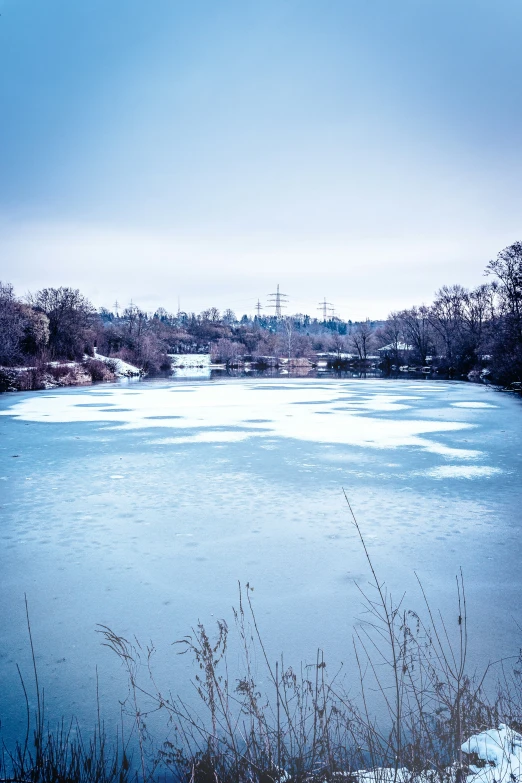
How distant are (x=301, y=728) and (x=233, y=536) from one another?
2.45 m

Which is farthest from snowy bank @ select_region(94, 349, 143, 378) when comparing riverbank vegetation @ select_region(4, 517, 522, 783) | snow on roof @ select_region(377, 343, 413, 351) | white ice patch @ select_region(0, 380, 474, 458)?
riverbank vegetation @ select_region(4, 517, 522, 783)

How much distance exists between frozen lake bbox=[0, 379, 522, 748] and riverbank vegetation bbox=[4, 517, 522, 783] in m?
0.14

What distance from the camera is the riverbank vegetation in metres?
1.92

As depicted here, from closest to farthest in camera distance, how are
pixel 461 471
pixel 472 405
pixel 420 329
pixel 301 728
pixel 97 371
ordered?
1. pixel 301 728
2. pixel 461 471
3. pixel 472 405
4. pixel 97 371
5. pixel 420 329

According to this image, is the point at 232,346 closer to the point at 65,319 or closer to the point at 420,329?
the point at 420,329

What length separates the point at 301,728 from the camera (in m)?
2.22

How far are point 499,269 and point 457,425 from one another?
25875 mm

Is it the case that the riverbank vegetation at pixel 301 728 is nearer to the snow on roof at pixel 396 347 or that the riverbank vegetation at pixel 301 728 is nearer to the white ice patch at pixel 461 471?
the white ice patch at pixel 461 471

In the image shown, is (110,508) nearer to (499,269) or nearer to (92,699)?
(92,699)

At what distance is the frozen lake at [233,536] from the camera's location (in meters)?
3.02

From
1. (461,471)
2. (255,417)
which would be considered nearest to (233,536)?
(461,471)

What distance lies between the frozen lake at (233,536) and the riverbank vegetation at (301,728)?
14 cm

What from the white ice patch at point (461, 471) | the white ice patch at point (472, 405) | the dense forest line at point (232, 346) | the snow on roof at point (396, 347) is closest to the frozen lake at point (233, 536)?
the white ice patch at point (461, 471)

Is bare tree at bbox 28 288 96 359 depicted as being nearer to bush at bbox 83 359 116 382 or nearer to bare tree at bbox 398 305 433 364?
bush at bbox 83 359 116 382
